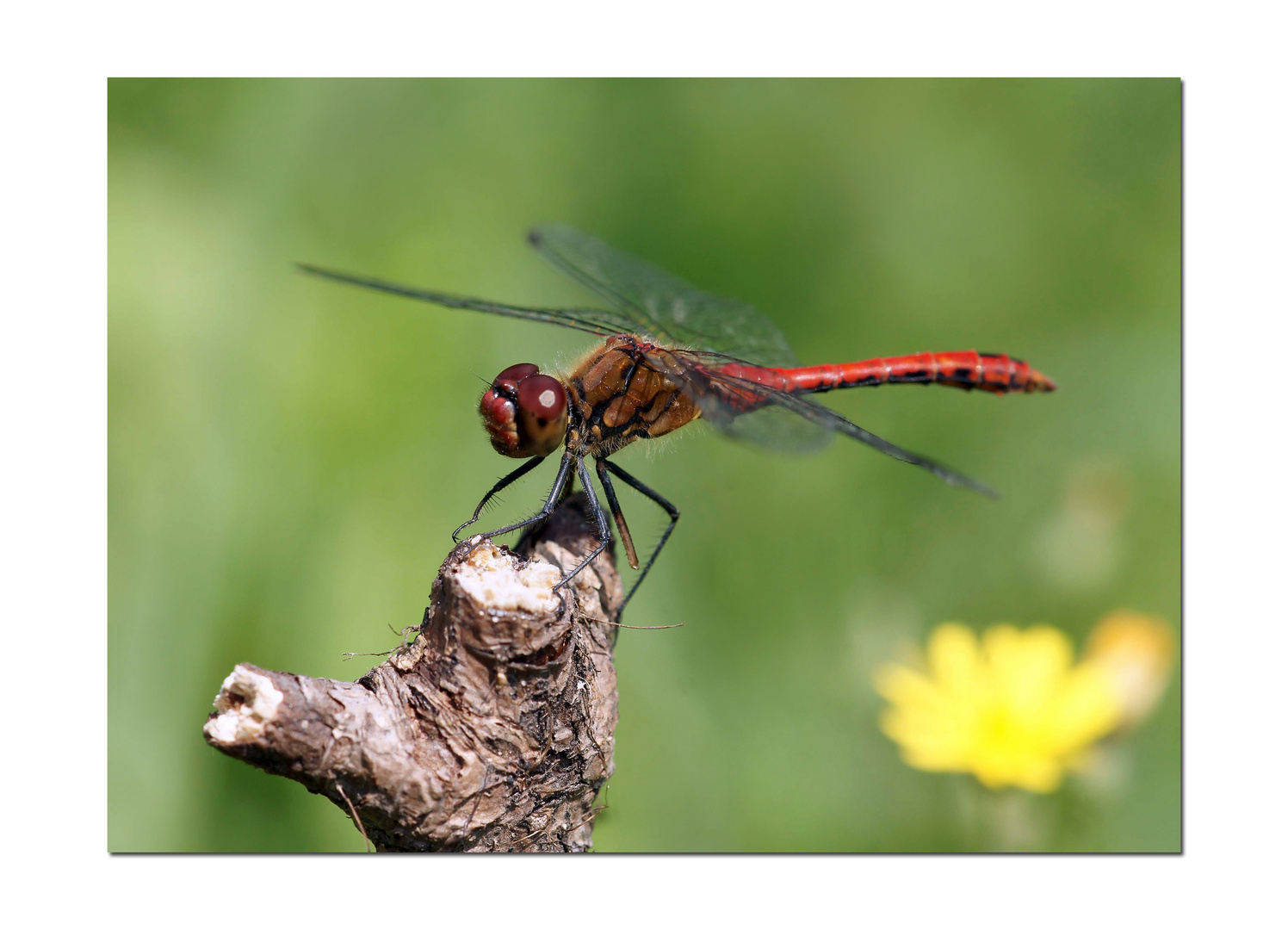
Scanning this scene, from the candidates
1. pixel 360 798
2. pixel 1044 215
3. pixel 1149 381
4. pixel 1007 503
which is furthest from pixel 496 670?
pixel 1044 215

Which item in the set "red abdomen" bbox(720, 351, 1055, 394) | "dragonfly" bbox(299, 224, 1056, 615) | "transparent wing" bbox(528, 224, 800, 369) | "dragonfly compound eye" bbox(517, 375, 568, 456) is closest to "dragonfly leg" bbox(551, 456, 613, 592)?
"dragonfly" bbox(299, 224, 1056, 615)

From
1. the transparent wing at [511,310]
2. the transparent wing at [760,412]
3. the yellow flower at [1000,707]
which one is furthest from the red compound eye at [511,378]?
the yellow flower at [1000,707]

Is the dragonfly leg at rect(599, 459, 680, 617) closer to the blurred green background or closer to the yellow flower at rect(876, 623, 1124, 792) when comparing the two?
the blurred green background

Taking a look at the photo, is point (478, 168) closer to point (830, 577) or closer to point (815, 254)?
point (815, 254)

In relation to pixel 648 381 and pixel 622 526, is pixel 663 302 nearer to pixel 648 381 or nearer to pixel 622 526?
pixel 648 381

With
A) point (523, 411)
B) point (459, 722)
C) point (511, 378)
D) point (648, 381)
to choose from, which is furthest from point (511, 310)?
point (459, 722)
